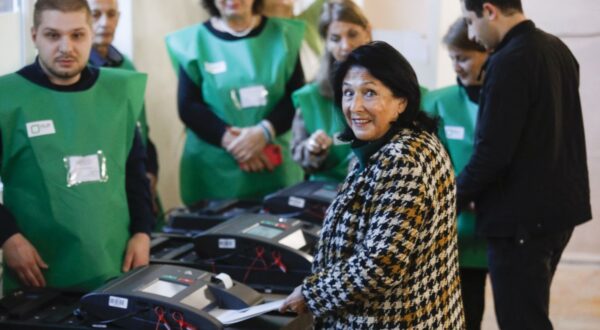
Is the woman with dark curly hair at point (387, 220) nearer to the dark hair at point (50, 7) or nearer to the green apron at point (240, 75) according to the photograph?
the dark hair at point (50, 7)

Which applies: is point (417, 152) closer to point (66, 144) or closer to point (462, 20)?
point (66, 144)

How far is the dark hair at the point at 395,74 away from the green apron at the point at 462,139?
1.20m

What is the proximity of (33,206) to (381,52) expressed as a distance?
3.57 ft

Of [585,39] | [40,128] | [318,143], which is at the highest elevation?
[585,39]

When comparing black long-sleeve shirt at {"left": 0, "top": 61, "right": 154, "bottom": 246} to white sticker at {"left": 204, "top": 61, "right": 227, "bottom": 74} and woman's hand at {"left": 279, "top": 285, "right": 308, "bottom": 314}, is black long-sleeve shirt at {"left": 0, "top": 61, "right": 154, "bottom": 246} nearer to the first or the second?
woman's hand at {"left": 279, "top": 285, "right": 308, "bottom": 314}

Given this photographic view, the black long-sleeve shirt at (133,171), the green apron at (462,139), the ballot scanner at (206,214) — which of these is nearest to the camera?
the black long-sleeve shirt at (133,171)

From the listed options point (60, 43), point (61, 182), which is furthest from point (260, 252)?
point (60, 43)

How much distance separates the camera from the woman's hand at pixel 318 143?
332cm

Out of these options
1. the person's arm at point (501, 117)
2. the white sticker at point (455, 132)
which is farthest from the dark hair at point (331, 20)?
the person's arm at point (501, 117)

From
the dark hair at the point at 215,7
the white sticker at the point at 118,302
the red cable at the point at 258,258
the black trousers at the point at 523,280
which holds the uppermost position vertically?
the dark hair at the point at 215,7

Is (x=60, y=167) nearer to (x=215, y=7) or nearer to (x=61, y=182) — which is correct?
(x=61, y=182)

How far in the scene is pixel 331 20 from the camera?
3.36 metres

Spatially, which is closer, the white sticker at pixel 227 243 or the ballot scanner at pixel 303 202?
the white sticker at pixel 227 243

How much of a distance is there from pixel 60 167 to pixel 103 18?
3.78 feet
